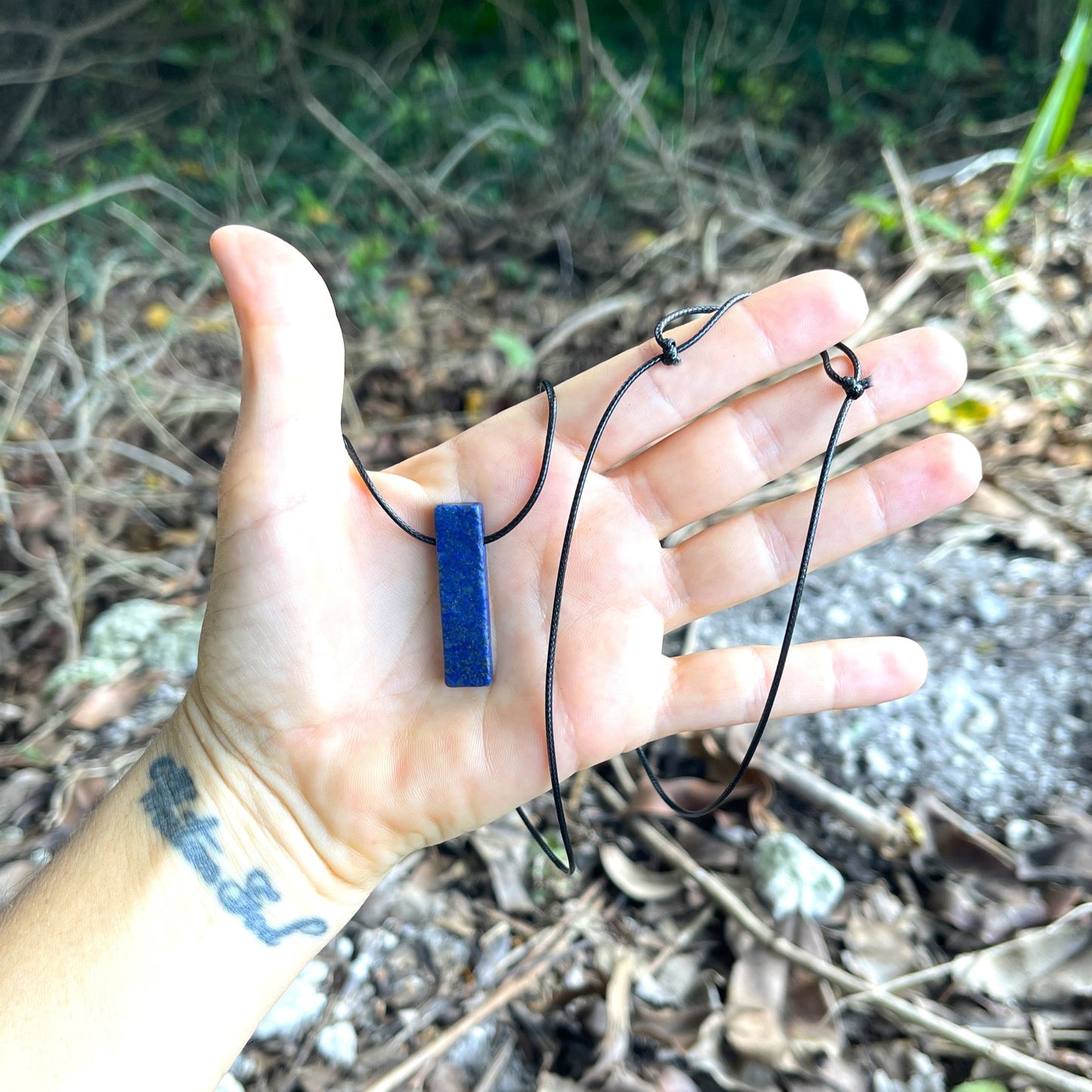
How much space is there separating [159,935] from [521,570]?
91 centimetres

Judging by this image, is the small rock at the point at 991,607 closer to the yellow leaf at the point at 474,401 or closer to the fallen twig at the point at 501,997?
the fallen twig at the point at 501,997

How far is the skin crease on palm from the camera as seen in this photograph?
1.55m

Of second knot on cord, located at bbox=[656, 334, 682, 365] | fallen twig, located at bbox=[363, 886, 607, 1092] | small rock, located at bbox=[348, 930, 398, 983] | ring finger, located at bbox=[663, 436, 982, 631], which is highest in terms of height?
second knot on cord, located at bbox=[656, 334, 682, 365]

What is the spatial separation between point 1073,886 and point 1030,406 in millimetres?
1598

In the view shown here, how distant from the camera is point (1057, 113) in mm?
2838

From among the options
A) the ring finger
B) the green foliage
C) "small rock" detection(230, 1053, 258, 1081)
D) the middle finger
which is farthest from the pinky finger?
the green foliage

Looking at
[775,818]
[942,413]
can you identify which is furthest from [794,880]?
[942,413]

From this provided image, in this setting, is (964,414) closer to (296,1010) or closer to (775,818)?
(775,818)

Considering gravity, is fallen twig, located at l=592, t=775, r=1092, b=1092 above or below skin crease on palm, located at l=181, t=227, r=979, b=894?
below

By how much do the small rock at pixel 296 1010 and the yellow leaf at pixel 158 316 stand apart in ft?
10.5

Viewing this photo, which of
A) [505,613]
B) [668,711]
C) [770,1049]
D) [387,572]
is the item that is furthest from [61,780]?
[770,1049]

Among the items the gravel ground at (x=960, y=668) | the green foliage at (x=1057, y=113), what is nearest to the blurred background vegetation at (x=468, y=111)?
the green foliage at (x=1057, y=113)

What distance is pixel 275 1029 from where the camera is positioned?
5.63 feet

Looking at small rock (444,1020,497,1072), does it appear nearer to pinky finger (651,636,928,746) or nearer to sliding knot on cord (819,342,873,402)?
pinky finger (651,636,928,746)
